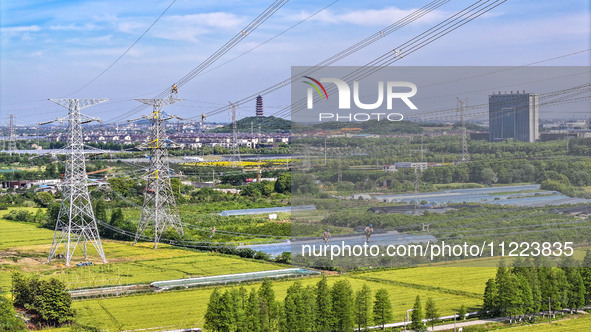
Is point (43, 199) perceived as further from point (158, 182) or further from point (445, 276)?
point (445, 276)

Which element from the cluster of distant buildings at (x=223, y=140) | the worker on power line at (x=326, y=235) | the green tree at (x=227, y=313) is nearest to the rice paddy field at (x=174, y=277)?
the green tree at (x=227, y=313)

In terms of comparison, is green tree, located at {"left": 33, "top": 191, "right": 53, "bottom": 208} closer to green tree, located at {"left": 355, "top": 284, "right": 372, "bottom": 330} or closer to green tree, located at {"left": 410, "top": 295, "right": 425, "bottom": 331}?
green tree, located at {"left": 355, "top": 284, "right": 372, "bottom": 330}

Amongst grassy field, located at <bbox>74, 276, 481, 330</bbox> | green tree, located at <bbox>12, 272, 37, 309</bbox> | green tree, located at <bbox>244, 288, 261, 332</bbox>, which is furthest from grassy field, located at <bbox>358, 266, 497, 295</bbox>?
green tree, located at <bbox>12, 272, 37, 309</bbox>

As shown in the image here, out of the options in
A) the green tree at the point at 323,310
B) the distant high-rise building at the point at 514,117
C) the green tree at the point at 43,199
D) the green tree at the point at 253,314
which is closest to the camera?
the green tree at the point at 253,314

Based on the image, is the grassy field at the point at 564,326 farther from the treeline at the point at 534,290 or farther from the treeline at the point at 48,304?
the treeline at the point at 48,304

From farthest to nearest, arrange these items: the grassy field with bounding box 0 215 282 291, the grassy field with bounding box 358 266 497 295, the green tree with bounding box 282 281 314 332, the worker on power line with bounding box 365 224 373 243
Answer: the grassy field with bounding box 0 215 282 291 → the grassy field with bounding box 358 266 497 295 → the worker on power line with bounding box 365 224 373 243 → the green tree with bounding box 282 281 314 332

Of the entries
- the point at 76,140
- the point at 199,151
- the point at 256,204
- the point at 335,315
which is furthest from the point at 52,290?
the point at 199,151
